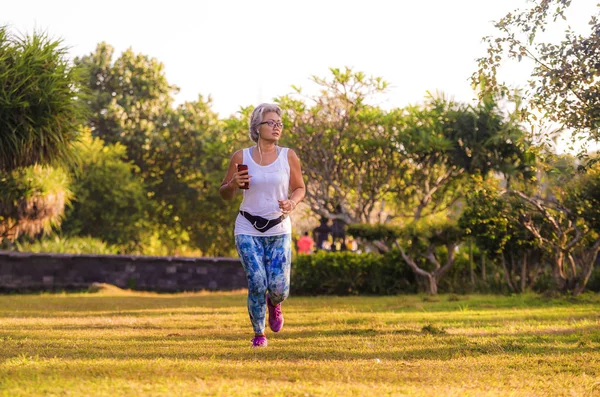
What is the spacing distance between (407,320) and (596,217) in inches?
245

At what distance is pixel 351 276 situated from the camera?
2272 cm

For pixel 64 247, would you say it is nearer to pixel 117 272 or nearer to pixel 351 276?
pixel 117 272

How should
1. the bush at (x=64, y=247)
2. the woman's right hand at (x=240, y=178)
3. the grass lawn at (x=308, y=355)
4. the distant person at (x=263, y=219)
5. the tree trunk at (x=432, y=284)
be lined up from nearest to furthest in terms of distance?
the grass lawn at (x=308, y=355) → the woman's right hand at (x=240, y=178) → the distant person at (x=263, y=219) → the tree trunk at (x=432, y=284) → the bush at (x=64, y=247)

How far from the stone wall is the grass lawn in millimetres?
10998

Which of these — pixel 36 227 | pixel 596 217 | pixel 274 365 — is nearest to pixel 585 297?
pixel 596 217

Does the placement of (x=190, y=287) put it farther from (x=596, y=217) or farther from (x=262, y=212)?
(x=262, y=212)

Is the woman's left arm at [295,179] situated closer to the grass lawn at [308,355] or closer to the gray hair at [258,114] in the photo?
the gray hair at [258,114]

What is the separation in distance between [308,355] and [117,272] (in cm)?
1900

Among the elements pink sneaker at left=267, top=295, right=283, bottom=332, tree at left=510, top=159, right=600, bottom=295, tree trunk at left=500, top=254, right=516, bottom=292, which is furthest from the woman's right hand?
tree trunk at left=500, top=254, right=516, bottom=292

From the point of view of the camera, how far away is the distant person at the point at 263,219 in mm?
8148

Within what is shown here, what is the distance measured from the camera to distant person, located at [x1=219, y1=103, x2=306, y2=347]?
26.7ft

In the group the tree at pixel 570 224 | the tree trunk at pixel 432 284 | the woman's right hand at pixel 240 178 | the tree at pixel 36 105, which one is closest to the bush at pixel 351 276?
the tree trunk at pixel 432 284

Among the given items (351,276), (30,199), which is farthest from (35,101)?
(351,276)

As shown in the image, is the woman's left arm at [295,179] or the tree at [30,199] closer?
the woman's left arm at [295,179]
